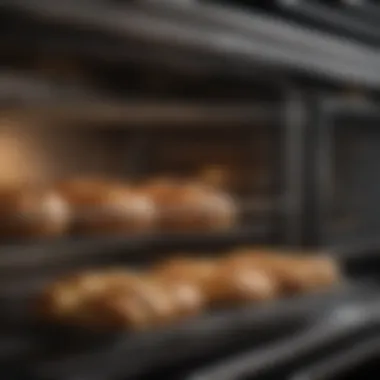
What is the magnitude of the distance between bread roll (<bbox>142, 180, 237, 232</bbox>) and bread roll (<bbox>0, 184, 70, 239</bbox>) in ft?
0.60

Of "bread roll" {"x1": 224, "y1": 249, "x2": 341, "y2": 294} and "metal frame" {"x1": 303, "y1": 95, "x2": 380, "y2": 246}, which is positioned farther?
"metal frame" {"x1": 303, "y1": 95, "x2": 380, "y2": 246}

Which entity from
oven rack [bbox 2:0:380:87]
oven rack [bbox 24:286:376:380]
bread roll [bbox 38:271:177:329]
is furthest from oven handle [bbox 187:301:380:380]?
oven rack [bbox 2:0:380:87]

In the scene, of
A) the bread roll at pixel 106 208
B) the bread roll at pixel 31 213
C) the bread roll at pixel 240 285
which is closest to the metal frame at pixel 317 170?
the bread roll at pixel 240 285

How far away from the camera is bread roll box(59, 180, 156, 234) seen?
124 cm

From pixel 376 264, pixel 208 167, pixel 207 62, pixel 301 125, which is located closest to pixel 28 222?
pixel 207 62

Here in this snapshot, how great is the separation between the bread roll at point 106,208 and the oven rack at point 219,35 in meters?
0.22

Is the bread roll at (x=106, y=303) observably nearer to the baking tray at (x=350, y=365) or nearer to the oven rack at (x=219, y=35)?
the baking tray at (x=350, y=365)

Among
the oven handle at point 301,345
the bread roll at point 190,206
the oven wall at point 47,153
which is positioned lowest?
the oven handle at point 301,345

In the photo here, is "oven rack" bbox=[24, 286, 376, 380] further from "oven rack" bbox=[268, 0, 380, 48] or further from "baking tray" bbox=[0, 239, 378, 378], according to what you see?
"oven rack" bbox=[268, 0, 380, 48]

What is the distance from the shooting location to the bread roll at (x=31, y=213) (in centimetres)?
112

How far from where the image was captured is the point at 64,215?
120 cm

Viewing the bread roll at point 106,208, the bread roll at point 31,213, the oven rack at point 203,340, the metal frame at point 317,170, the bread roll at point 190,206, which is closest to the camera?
the oven rack at point 203,340

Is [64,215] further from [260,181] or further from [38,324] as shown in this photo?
[260,181]

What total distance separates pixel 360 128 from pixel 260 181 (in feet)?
0.90
